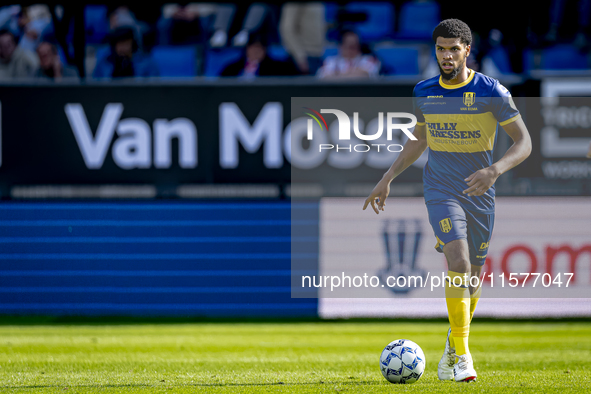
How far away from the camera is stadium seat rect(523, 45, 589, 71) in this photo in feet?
33.9

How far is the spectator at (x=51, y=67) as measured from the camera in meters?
9.67

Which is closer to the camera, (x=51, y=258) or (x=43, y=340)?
(x=43, y=340)

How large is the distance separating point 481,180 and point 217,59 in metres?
6.16

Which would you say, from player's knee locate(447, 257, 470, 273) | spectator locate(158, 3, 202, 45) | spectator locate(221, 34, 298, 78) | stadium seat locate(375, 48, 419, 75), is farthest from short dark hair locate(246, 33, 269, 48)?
player's knee locate(447, 257, 470, 273)

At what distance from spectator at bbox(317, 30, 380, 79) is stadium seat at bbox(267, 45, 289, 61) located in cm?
64

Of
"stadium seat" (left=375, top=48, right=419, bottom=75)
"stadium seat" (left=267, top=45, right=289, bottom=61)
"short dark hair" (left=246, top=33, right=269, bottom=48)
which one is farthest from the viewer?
"stadium seat" (left=375, top=48, right=419, bottom=75)

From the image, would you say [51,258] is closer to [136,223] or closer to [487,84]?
[136,223]

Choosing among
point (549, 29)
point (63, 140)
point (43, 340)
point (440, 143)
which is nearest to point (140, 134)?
point (63, 140)

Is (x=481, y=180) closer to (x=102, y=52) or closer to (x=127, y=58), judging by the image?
(x=127, y=58)

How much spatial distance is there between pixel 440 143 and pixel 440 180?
270 mm

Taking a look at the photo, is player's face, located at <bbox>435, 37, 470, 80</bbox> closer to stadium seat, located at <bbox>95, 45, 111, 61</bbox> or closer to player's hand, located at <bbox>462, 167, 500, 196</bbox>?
player's hand, located at <bbox>462, 167, 500, 196</bbox>

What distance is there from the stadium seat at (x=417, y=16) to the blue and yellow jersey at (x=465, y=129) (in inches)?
222

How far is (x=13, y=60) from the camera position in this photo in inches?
389

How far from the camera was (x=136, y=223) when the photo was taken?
9.21m
